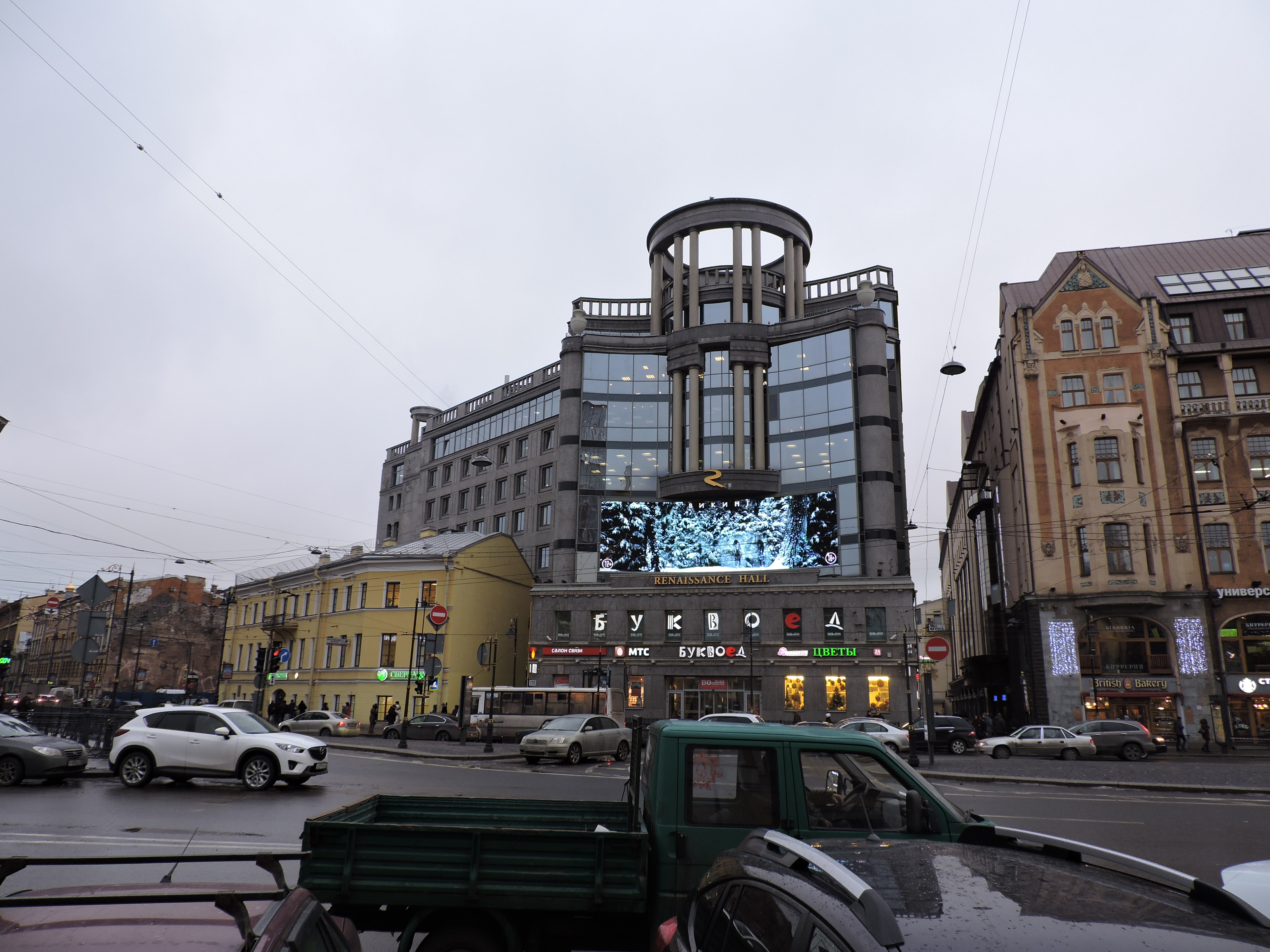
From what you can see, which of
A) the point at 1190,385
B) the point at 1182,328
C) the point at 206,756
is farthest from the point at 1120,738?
the point at 206,756

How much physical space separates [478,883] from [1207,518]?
4943 cm

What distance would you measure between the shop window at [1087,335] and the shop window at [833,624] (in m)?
20.3

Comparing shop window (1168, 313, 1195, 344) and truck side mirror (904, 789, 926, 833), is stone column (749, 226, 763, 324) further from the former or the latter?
truck side mirror (904, 789, 926, 833)

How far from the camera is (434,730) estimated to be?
40219 millimetres

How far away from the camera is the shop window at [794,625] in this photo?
50312 millimetres

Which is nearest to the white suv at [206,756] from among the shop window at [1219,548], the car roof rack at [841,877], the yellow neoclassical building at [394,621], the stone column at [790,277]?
the car roof rack at [841,877]

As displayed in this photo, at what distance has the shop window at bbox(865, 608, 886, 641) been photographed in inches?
1924

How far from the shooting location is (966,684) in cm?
7625

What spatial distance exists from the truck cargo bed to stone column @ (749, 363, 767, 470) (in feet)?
169

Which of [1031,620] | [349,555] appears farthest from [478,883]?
[349,555]

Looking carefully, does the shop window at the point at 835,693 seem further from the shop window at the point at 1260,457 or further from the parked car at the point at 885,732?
the shop window at the point at 1260,457

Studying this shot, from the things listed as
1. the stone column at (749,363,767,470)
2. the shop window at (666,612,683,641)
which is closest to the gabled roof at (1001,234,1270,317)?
the stone column at (749,363,767,470)

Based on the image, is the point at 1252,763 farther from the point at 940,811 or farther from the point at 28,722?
the point at 28,722

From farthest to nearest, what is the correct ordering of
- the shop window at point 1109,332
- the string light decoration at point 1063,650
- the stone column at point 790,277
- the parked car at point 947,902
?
the stone column at point 790,277
the shop window at point 1109,332
the string light decoration at point 1063,650
the parked car at point 947,902
